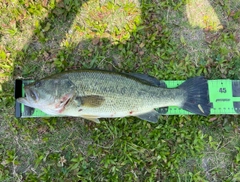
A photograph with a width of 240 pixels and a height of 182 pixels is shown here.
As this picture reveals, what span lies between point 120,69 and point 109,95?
0.83m

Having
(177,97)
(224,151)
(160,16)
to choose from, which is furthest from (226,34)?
(224,151)

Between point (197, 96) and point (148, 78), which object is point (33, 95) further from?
point (197, 96)

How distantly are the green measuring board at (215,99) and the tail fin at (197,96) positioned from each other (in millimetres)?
245

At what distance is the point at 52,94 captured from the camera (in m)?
3.87

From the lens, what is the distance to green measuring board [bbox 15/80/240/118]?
173 inches

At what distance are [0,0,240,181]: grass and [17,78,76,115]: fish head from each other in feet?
2.27

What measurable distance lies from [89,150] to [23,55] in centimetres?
205

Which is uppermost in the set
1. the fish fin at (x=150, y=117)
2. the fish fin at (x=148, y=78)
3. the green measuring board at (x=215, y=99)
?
the fish fin at (x=148, y=78)

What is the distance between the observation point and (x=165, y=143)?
14.7 feet

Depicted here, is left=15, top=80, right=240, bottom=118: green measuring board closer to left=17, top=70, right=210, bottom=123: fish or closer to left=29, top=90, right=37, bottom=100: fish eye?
left=17, top=70, right=210, bottom=123: fish

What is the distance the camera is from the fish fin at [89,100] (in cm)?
389

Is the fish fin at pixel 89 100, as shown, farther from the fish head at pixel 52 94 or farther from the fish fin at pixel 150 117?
the fish fin at pixel 150 117

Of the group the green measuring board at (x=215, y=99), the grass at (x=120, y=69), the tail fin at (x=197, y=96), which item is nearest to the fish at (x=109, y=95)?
the tail fin at (x=197, y=96)

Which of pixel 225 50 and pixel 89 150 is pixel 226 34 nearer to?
pixel 225 50
